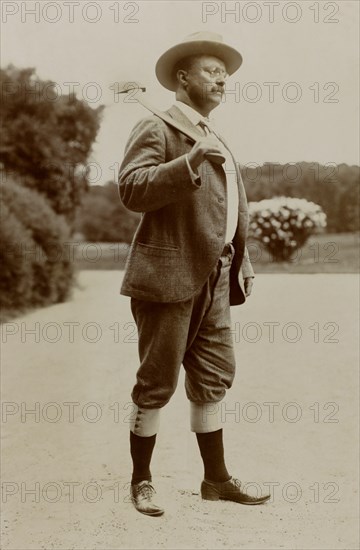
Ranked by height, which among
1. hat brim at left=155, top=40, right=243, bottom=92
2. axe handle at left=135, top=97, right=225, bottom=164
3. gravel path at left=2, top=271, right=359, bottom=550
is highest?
hat brim at left=155, top=40, right=243, bottom=92

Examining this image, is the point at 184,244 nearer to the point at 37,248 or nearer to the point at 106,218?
the point at 106,218

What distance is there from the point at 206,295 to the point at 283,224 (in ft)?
2.69

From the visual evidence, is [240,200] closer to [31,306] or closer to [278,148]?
[278,148]


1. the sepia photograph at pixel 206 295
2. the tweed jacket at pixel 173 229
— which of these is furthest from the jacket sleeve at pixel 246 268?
the tweed jacket at pixel 173 229

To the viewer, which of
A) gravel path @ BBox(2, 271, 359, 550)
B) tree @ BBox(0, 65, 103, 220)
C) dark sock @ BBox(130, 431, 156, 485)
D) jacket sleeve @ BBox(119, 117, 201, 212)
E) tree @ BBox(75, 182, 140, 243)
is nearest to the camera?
jacket sleeve @ BBox(119, 117, 201, 212)

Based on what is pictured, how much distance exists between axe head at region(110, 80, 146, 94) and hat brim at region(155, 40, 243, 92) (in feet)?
0.30

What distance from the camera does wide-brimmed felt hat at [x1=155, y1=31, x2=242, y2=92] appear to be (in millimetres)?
2061

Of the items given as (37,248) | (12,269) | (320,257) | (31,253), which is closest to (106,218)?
(12,269)

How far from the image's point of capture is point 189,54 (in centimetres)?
207

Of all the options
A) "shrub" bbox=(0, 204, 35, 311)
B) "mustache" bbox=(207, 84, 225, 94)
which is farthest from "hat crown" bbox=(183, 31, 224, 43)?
"shrub" bbox=(0, 204, 35, 311)

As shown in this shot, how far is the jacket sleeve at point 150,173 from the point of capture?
6.37 feet

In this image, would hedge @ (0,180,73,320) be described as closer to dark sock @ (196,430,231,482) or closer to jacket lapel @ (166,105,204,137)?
dark sock @ (196,430,231,482)

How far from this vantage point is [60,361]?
3.89 m

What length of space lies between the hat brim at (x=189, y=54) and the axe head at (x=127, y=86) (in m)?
0.09
